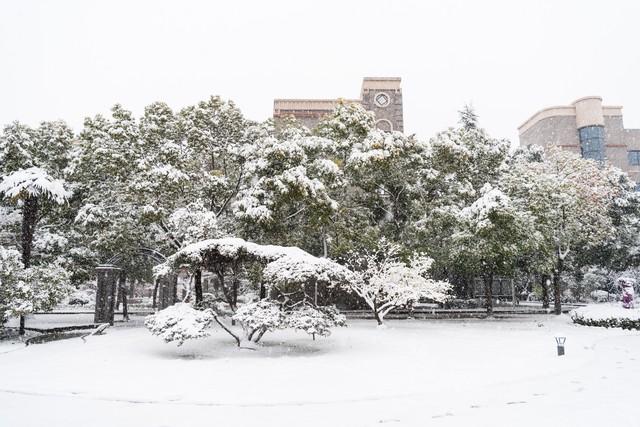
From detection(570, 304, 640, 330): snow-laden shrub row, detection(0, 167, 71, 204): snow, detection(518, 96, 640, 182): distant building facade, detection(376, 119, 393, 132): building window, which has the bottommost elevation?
detection(570, 304, 640, 330): snow-laden shrub row

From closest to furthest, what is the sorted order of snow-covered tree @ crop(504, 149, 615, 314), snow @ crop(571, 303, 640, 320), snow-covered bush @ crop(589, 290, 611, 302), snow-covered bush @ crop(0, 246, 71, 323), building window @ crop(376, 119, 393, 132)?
snow-covered bush @ crop(0, 246, 71, 323), snow @ crop(571, 303, 640, 320), snow-covered tree @ crop(504, 149, 615, 314), snow-covered bush @ crop(589, 290, 611, 302), building window @ crop(376, 119, 393, 132)

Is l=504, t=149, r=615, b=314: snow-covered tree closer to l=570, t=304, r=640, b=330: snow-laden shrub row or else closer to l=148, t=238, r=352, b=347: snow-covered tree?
l=570, t=304, r=640, b=330: snow-laden shrub row

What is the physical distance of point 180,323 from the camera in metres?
12.5

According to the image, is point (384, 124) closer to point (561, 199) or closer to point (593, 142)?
point (561, 199)

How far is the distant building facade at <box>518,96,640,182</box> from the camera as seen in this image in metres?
58.3

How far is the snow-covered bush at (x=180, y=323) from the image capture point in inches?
481

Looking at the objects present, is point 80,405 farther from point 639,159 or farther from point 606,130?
point 639,159

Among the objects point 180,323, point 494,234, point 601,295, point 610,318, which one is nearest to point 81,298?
point 180,323

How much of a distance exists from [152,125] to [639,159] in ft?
221

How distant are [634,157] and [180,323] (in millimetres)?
70756

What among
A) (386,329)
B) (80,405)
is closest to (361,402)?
(80,405)

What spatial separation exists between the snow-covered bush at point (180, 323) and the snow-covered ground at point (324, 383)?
63 cm

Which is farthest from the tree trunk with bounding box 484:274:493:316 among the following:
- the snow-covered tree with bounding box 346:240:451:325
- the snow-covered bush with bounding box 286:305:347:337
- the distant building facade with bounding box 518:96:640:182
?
the distant building facade with bounding box 518:96:640:182

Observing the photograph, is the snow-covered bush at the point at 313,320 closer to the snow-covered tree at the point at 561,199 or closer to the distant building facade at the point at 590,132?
the snow-covered tree at the point at 561,199
